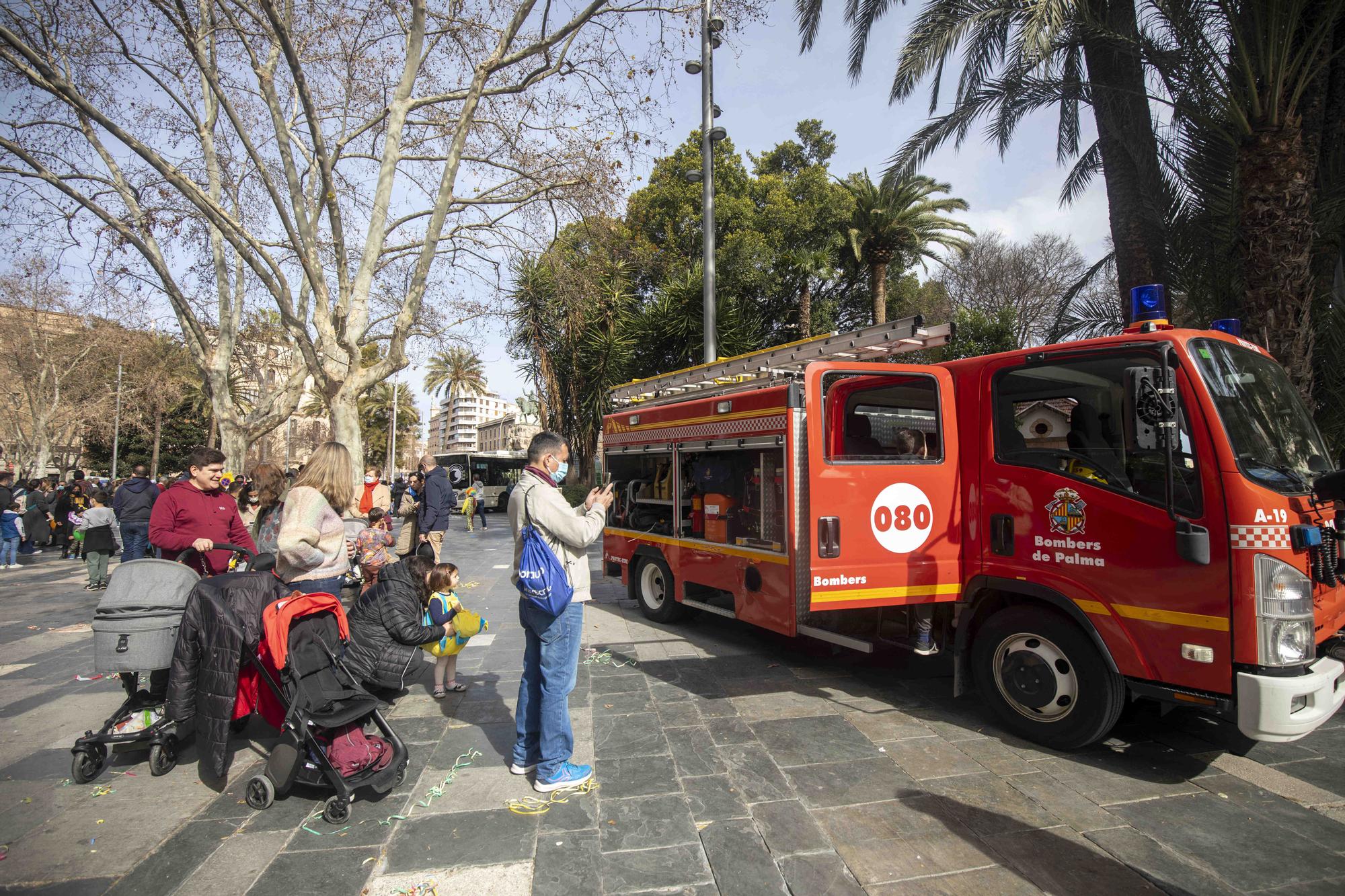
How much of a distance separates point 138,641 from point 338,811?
5.06ft

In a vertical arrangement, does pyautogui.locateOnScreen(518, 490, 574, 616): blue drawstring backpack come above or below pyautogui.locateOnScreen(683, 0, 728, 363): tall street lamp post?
below

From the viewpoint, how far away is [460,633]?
467cm

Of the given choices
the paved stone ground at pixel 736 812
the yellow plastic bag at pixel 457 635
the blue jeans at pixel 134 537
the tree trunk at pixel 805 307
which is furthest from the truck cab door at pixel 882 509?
the tree trunk at pixel 805 307

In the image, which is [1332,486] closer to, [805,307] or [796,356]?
[796,356]

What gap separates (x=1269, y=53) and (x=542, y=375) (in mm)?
18115

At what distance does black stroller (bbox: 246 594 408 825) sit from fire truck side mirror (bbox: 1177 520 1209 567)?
419 centimetres

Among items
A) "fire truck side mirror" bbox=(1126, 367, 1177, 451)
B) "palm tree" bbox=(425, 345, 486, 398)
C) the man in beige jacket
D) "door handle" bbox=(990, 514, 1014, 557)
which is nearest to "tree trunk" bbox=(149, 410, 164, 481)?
"palm tree" bbox=(425, 345, 486, 398)

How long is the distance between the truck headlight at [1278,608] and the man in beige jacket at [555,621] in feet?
10.7

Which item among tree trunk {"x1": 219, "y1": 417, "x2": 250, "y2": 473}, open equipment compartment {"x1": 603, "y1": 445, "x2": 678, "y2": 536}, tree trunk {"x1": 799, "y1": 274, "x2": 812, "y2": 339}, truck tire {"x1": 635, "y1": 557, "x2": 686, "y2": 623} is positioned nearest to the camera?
open equipment compartment {"x1": 603, "y1": 445, "x2": 678, "y2": 536}

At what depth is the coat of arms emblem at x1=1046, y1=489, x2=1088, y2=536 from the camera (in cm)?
401

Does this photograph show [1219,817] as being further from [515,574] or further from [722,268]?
[722,268]

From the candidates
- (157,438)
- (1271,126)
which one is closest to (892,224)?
(1271,126)

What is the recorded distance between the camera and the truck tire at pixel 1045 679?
3930mm

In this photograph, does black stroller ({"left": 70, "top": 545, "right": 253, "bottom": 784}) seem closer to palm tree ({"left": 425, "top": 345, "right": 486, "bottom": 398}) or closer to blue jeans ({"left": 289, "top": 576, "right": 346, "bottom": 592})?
blue jeans ({"left": 289, "top": 576, "right": 346, "bottom": 592})
